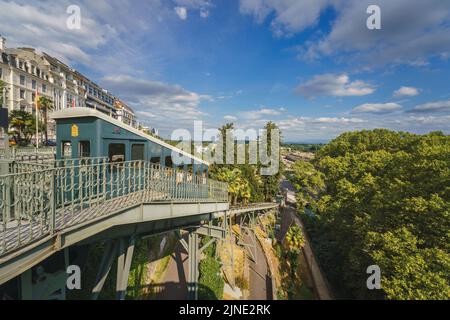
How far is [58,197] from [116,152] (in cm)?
250

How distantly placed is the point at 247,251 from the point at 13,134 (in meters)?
34.7

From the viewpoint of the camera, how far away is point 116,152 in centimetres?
701

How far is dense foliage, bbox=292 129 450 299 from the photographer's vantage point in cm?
977

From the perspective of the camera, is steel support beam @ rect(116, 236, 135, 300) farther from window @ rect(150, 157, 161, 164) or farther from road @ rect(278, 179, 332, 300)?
road @ rect(278, 179, 332, 300)

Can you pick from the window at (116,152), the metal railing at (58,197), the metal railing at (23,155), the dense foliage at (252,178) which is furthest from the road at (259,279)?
the metal railing at (23,155)

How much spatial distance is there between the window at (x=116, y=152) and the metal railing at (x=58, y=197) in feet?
4.41

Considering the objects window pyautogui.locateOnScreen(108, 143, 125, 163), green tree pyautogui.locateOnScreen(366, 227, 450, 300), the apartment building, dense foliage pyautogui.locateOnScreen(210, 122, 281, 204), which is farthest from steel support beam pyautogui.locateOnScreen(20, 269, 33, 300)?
the apartment building

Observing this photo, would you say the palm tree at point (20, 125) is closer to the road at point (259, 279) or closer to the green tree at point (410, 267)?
the road at point (259, 279)

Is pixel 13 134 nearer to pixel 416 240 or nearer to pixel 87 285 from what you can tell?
pixel 87 285

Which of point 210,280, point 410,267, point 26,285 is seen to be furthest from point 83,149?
point 410,267

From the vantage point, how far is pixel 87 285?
9.50 metres

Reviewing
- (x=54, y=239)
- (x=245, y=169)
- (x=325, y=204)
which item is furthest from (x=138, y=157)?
(x=245, y=169)

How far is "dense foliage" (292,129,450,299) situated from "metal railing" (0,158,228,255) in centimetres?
1110
